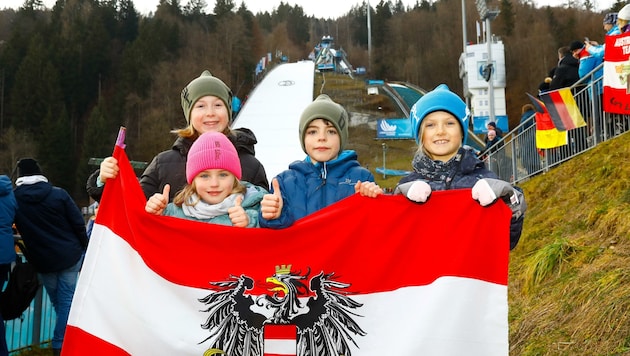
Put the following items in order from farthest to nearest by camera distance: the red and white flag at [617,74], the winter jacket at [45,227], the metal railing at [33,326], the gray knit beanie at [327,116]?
the red and white flag at [617,74] < the metal railing at [33,326] < the winter jacket at [45,227] < the gray knit beanie at [327,116]

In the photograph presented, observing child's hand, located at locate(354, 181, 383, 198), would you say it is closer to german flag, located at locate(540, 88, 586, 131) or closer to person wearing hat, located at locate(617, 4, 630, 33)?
person wearing hat, located at locate(617, 4, 630, 33)

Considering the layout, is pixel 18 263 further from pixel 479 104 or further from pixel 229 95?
pixel 479 104

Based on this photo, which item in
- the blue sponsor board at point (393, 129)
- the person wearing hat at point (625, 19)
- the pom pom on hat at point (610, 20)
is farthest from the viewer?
the blue sponsor board at point (393, 129)

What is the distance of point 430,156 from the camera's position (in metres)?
3.52

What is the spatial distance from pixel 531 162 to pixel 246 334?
9765mm

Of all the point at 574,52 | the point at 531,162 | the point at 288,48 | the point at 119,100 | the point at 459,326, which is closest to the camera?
the point at 459,326

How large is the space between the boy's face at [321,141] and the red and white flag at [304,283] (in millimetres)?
463

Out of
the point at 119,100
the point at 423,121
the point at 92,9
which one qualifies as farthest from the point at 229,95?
the point at 92,9

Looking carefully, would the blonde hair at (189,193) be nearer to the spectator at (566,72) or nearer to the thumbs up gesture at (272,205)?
the thumbs up gesture at (272,205)

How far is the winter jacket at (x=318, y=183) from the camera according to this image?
3719 millimetres

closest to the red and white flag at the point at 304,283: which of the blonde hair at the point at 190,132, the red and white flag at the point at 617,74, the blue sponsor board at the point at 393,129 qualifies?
the blonde hair at the point at 190,132

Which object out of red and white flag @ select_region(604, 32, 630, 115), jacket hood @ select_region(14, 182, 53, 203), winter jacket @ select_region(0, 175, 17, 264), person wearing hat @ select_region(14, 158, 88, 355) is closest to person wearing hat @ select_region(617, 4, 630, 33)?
red and white flag @ select_region(604, 32, 630, 115)

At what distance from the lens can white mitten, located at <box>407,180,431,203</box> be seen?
316 cm

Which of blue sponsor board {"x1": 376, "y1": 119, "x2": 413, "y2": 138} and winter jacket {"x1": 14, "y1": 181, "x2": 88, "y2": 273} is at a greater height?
blue sponsor board {"x1": 376, "y1": 119, "x2": 413, "y2": 138}
